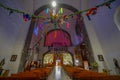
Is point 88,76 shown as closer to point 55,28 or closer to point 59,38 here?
point 55,28

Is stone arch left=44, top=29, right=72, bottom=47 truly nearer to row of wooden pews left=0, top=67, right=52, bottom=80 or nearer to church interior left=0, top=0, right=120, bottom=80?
church interior left=0, top=0, right=120, bottom=80

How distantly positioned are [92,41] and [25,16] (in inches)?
181

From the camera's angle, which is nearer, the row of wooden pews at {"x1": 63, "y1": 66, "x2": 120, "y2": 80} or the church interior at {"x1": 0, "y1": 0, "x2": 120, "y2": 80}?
the row of wooden pews at {"x1": 63, "y1": 66, "x2": 120, "y2": 80}

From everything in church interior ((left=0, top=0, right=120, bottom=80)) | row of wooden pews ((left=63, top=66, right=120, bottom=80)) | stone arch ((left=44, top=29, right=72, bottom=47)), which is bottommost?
row of wooden pews ((left=63, top=66, right=120, bottom=80))

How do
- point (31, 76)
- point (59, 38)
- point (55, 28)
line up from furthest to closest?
point (59, 38) < point (55, 28) < point (31, 76)

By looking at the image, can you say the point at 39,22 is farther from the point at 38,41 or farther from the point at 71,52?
the point at 71,52

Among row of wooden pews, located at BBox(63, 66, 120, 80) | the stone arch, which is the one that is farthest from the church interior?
the stone arch

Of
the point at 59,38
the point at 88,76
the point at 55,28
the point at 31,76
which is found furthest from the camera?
the point at 59,38

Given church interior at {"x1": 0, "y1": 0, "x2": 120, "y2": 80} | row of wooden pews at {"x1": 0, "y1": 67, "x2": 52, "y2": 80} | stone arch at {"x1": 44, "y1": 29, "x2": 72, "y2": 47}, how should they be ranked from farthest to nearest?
stone arch at {"x1": 44, "y1": 29, "x2": 72, "y2": 47} < church interior at {"x1": 0, "y1": 0, "x2": 120, "y2": 80} < row of wooden pews at {"x1": 0, "y1": 67, "x2": 52, "y2": 80}

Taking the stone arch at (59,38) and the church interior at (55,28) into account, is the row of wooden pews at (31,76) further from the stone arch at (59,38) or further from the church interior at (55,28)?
the stone arch at (59,38)

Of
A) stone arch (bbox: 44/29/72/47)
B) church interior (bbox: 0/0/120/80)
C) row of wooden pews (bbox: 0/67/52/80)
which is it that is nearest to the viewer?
row of wooden pews (bbox: 0/67/52/80)

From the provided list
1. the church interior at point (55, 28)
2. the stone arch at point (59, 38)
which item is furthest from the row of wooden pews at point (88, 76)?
the stone arch at point (59, 38)

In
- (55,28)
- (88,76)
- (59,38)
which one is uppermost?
(59,38)

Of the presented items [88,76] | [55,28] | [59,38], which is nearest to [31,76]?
[88,76]
